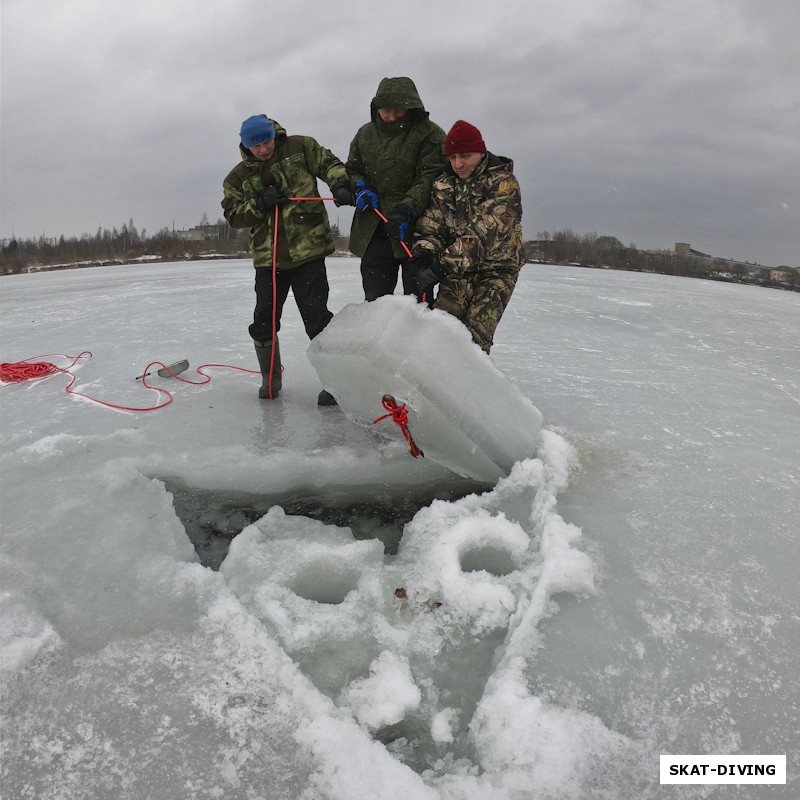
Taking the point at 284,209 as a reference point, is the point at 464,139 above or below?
above

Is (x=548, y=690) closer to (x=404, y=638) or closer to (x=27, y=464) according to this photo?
(x=404, y=638)

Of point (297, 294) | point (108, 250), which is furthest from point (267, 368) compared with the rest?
point (108, 250)

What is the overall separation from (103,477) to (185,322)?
4.11m

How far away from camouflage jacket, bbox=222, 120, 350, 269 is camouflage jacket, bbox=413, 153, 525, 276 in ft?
1.84

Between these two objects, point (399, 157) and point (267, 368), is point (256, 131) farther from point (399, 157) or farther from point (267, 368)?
point (267, 368)

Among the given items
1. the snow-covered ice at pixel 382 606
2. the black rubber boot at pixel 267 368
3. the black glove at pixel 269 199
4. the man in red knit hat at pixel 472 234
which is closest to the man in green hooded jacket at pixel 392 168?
the man in red knit hat at pixel 472 234

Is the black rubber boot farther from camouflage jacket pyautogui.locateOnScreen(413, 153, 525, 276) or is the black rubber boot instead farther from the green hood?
the green hood

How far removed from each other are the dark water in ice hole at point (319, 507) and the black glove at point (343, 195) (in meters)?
1.59

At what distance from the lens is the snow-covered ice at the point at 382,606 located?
1315 mm

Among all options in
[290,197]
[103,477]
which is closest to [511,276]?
[290,197]

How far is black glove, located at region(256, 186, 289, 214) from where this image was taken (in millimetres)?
3135

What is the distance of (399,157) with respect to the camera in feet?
10.5

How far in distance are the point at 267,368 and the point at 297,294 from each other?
1.66 ft

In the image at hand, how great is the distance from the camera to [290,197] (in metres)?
3.27
